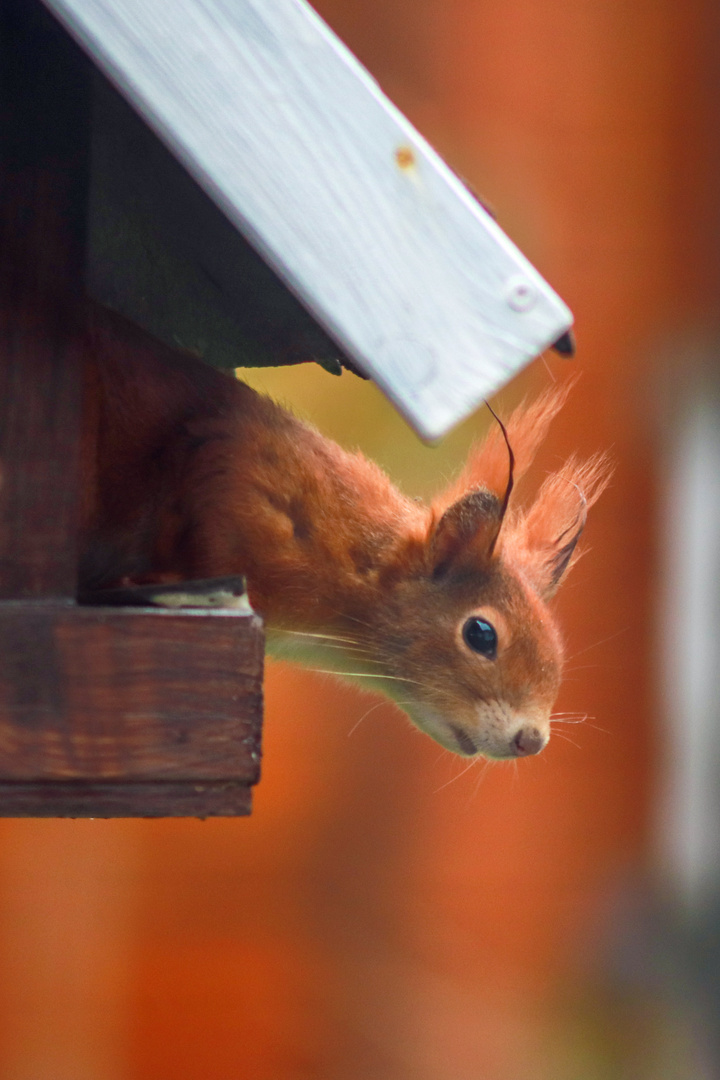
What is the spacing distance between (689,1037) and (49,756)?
1459 mm

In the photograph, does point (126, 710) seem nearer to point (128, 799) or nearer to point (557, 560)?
point (128, 799)

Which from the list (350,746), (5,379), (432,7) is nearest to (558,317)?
(5,379)

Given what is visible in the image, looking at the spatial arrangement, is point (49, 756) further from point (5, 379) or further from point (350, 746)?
point (350, 746)

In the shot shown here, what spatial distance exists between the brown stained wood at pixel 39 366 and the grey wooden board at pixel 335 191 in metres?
0.10

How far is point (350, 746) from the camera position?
4.30ft

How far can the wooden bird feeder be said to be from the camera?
14.8 inches

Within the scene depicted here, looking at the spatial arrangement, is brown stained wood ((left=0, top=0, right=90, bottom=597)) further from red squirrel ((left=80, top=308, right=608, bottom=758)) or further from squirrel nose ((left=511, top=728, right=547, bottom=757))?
squirrel nose ((left=511, top=728, right=547, bottom=757))

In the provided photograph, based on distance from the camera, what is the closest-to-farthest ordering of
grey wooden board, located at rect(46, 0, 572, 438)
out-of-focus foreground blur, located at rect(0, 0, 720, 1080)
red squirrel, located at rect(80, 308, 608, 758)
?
grey wooden board, located at rect(46, 0, 572, 438), red squirrel, located at rect(80, 308, 608, 758), out-of-focus foreground blur, located at rect(0, 0, 720, 1080)

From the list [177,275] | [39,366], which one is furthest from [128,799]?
[177,275]

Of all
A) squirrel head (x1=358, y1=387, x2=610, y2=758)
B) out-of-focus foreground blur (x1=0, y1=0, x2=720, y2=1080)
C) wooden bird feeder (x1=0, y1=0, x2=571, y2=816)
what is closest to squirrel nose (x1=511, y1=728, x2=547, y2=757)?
squirrel head (x1=358, y1=387, x2=610, y2=758)

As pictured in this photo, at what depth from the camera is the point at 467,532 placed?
1.98 ft

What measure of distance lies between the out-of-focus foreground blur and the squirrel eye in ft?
2.07

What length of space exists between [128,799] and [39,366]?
6.7 inches

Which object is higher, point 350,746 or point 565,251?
point 565,251
